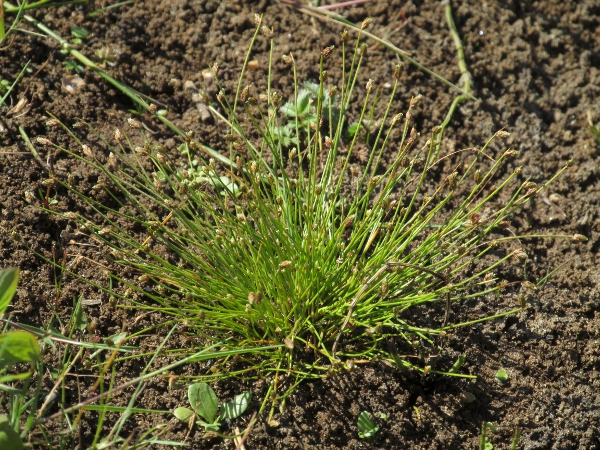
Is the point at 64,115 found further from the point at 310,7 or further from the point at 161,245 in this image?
Result: the point at 310,7

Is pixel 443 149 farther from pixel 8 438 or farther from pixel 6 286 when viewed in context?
pixel 8 438

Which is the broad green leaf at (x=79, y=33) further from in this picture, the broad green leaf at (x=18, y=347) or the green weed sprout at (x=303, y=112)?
the broad green leaf at (x=18, y=347)

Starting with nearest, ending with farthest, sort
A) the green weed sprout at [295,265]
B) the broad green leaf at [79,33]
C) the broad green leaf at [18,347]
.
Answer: the broad green leaf at [18,347] < the green weed sprout at [295,265] < the broad green leaf at [79,33]

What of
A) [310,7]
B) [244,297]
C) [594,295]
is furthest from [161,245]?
[594,295]

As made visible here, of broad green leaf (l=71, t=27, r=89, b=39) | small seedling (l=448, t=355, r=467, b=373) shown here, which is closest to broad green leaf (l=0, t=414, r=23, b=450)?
small seedling (l=448, t=355, r=467, b=373)

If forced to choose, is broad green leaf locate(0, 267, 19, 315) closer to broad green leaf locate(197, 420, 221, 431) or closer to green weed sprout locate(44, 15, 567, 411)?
green weed sprout locate(44, 15, 567, 411)

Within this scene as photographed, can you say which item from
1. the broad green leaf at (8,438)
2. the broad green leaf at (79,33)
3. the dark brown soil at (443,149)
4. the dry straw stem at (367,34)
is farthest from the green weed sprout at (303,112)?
the broad green leaf at (8,438)

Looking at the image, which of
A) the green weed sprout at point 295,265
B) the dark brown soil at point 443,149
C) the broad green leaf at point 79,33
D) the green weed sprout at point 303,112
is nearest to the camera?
the green weed sprout at point 295,265
